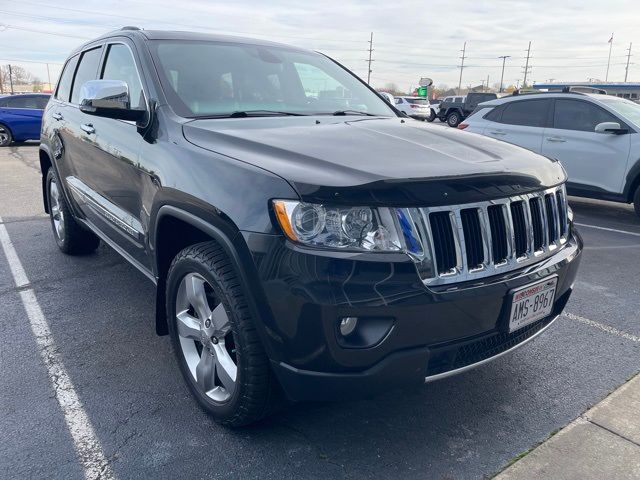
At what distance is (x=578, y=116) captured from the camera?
303 inches

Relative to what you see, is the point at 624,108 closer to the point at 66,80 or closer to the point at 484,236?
the point at 484,236

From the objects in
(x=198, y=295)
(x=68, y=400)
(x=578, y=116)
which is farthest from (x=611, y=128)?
(x=68, y=400)

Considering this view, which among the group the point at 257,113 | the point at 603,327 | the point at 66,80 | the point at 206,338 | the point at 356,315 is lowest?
the point at 603,327

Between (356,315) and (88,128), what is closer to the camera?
(356,315)

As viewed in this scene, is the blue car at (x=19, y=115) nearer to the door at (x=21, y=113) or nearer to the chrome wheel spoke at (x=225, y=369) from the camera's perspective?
the door at (x=21, y=113)

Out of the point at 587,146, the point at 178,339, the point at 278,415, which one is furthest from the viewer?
the point at 587,146

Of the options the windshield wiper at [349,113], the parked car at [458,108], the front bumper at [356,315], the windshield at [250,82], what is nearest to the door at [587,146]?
the windshield at [250,82]

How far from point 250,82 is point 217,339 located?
5.47ft

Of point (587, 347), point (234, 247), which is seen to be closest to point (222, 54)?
point (234, 247)

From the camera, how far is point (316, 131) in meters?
2.80

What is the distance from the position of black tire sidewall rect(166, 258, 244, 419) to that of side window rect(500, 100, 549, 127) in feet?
22.7

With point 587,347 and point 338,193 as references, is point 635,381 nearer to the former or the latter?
point 587,347

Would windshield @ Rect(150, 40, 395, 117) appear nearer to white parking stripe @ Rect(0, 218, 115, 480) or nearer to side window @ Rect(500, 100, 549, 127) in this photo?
white parking stripe @ Rect(0, 218, 115, 480)

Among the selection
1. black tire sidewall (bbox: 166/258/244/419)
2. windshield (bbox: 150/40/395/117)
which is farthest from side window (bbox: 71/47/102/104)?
black tire sidewall (bbox: 166/258/244/419)
